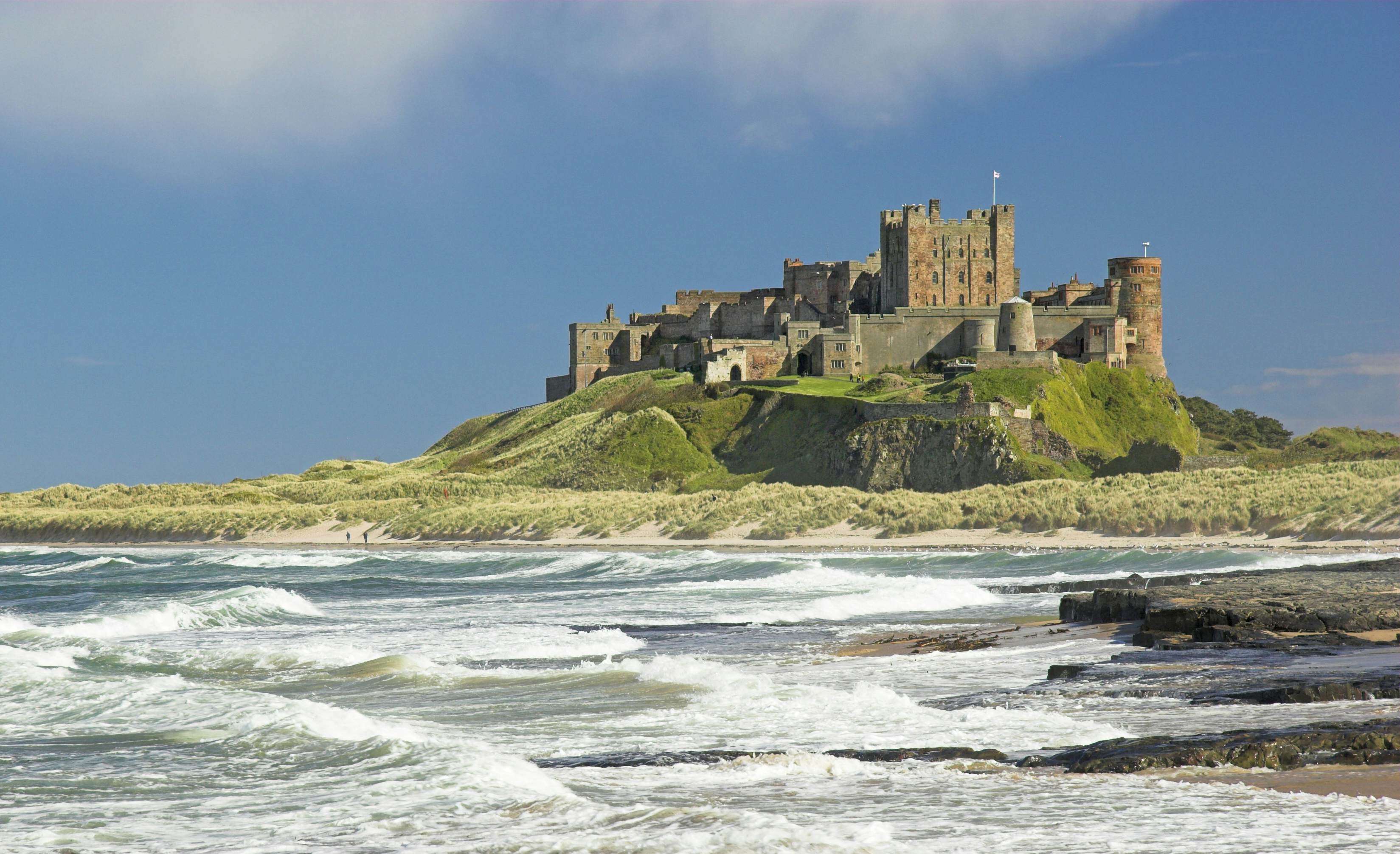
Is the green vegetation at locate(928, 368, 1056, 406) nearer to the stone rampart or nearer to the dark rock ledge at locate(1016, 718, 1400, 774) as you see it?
the stone rampart

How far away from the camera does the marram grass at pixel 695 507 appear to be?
4200 cm

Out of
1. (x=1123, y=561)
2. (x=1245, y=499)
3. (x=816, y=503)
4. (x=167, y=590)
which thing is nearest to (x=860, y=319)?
(x=816, y=503)

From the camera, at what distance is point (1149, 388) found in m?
72.3

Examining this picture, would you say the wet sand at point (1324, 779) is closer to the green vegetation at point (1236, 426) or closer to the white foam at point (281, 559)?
the white foam at point (281, 559)

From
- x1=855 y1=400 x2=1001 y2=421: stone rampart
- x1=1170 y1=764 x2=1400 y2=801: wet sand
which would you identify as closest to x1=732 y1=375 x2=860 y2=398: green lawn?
x1=855 y1=400 x2=1001 y2=421: stone rampart

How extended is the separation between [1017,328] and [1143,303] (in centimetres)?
858

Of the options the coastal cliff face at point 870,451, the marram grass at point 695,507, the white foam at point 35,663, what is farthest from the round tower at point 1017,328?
the white foam at point 35,663

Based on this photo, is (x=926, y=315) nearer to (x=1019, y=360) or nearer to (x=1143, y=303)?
(x=1019, y=360)

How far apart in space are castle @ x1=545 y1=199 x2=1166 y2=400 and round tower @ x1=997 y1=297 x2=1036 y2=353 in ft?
0.22

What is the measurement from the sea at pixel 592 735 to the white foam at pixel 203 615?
139mm

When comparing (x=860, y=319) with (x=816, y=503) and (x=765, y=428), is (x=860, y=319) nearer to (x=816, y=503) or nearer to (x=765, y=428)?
(x=765, y=428)

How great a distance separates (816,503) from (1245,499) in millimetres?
15987

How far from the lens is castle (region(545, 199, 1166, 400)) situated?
73250 mm

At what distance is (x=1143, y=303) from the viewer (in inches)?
2968
